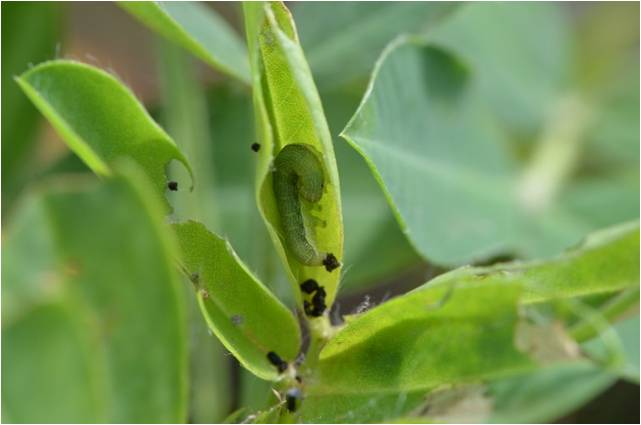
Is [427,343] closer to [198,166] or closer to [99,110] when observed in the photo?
[99,110]

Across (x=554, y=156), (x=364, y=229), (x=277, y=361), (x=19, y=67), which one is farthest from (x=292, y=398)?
(x=554, y=156)

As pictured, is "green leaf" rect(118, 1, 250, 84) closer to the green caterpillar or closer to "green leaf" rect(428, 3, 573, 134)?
the green caterpillar

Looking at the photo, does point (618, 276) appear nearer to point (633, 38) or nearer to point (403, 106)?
point (403, 106)

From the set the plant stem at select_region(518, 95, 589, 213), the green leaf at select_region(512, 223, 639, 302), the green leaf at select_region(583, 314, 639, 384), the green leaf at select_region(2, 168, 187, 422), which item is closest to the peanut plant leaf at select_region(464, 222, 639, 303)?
the green leaf at select_region(512, 223, 639, 302)

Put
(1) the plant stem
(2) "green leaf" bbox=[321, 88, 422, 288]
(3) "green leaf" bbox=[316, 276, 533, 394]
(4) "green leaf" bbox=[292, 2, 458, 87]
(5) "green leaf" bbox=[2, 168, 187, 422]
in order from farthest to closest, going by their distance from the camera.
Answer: (1) the plant stem, (2) "green leaf" bbox=[321, 88, 422, 288], (4) "green leaf" bbox=[292, 2, 458, 87], (3) "green leaf" bbox=[316, 276, 533, 394], (5) "green leaf" bbox=[2, 168, 187, 422]

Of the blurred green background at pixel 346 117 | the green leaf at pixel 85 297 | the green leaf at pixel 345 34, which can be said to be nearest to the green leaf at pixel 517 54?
the blurred green background at pixel 346 117

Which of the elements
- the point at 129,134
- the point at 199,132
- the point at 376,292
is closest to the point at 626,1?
the point at 376,292
